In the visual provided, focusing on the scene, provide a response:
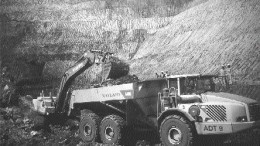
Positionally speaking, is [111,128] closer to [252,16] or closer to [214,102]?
[214,102]

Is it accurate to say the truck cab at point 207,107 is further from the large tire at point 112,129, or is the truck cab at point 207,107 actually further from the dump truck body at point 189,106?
the large tire at point 112,129

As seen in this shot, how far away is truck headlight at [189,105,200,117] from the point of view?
24.3ft

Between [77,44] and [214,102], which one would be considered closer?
[214,102]

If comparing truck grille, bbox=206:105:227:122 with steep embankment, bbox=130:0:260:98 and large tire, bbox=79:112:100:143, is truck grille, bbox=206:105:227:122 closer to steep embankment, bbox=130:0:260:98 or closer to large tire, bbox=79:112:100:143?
large tire, bbox=79:112:100:143

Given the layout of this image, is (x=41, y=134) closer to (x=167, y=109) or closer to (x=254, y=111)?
(x=167, y=109)

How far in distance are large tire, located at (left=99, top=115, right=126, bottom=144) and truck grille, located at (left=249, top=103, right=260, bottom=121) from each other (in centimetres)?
373

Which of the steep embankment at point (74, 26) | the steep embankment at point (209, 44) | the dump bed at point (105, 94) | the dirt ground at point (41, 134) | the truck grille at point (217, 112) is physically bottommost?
the dirt ground at point (41, 134)

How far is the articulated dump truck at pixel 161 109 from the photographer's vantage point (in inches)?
286

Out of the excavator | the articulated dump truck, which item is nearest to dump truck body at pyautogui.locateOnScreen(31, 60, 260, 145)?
the articulated dump truck

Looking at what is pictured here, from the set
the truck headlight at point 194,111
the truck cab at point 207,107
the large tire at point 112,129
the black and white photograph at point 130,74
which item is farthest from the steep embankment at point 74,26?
the truck headlight at point 194,111

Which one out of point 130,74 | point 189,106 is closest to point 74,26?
point 130,74

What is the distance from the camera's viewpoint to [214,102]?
748 centimetres

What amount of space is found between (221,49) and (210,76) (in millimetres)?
15957

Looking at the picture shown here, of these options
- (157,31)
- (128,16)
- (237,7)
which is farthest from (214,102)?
(128,16)
